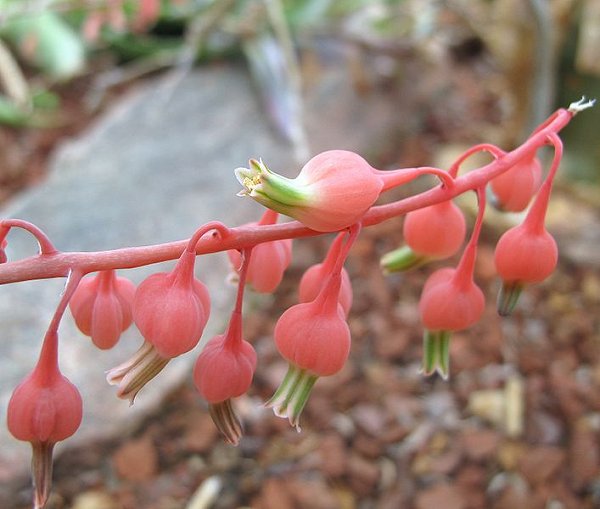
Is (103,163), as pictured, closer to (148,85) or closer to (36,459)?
(148,85)

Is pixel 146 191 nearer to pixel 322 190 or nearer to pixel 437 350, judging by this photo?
pixel 437 350

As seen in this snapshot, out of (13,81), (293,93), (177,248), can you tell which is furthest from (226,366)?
(13,81)

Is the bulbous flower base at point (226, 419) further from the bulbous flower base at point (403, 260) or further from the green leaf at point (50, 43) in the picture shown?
the green leaf at point (50, 43)

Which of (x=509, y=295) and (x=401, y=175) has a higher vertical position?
(x=401, y=175)

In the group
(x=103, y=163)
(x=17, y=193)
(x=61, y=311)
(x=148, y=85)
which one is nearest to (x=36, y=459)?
(x=61, y=311)

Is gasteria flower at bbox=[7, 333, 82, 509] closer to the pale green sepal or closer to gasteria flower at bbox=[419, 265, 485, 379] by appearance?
the pale green sepal

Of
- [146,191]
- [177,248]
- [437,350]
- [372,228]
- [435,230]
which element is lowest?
[372,228]

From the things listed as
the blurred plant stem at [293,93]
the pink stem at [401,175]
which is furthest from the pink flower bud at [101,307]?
the blurred plant stem at [293,93]
